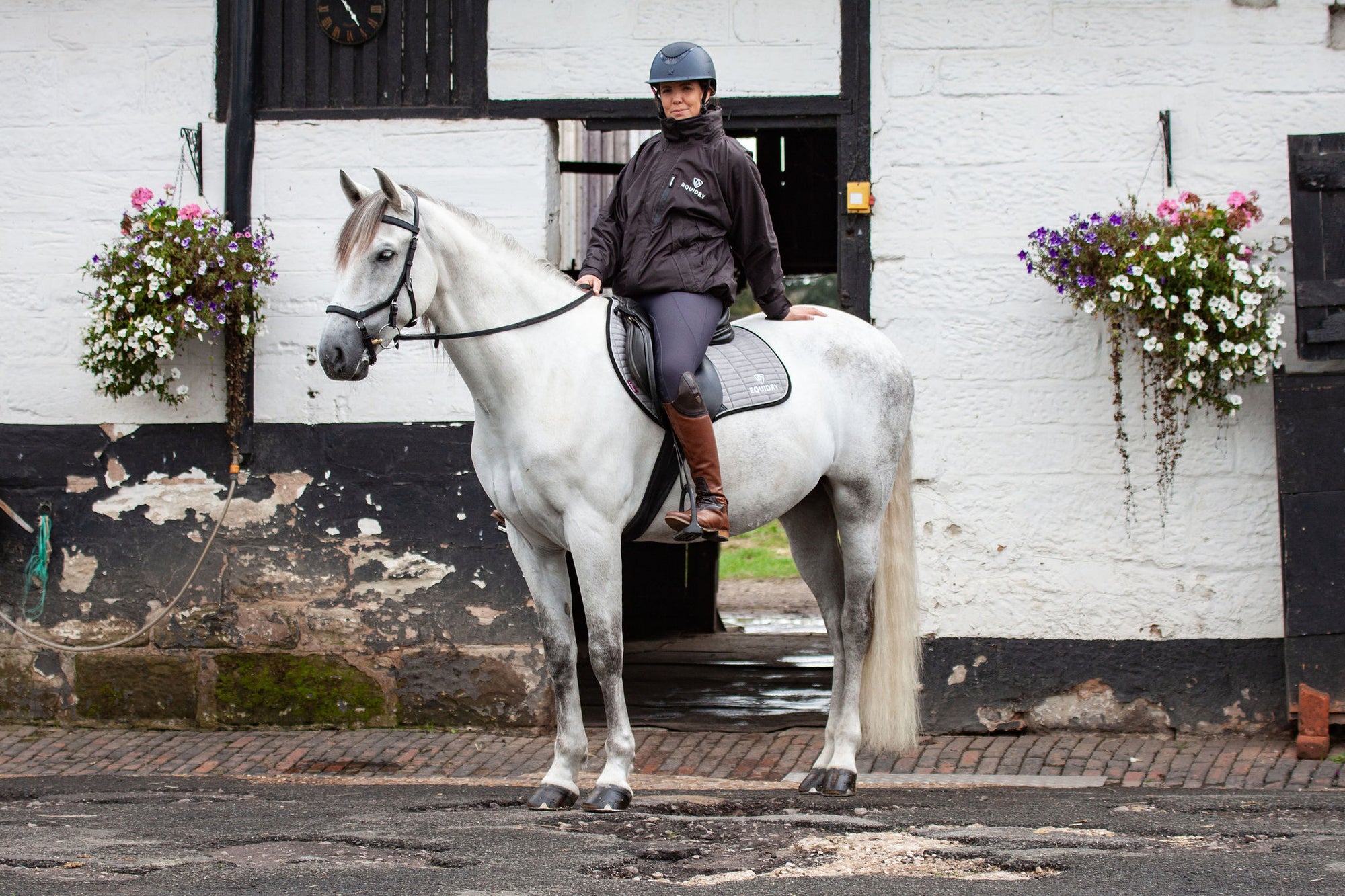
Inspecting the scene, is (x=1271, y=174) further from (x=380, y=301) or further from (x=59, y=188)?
(x=59, y=188)

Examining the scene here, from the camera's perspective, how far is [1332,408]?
6555mm

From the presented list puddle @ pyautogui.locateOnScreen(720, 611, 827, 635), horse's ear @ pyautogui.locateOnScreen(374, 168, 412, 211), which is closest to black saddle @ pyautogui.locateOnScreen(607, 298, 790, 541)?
horse's ear @ pyautogui.locateOnScreen(374, 168, 412, 211)

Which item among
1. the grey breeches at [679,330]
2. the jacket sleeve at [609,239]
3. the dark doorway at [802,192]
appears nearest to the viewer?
the grey breeches at [679,330]

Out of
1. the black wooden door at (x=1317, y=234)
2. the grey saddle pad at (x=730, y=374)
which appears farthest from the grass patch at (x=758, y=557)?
the grey saddle pad at (x=730, y=374)

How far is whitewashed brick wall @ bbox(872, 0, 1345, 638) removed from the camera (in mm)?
6840

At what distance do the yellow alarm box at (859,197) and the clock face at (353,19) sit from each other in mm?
2601

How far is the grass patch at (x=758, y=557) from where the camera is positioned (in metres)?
16.1

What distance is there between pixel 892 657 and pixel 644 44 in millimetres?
3347

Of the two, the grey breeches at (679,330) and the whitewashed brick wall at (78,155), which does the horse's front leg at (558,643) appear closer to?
the grey breeches at (679,330)

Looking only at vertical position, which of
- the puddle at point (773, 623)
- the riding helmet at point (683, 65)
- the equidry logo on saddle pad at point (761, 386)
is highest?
the riding helmet at point (683, 65)

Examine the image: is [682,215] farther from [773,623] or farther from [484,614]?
[773,623]

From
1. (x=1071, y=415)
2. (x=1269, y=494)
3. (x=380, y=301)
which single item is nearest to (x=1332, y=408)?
(x=1269, y=494)

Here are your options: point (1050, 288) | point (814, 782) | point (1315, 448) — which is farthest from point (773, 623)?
point (814, 782)

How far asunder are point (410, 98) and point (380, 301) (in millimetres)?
2937
